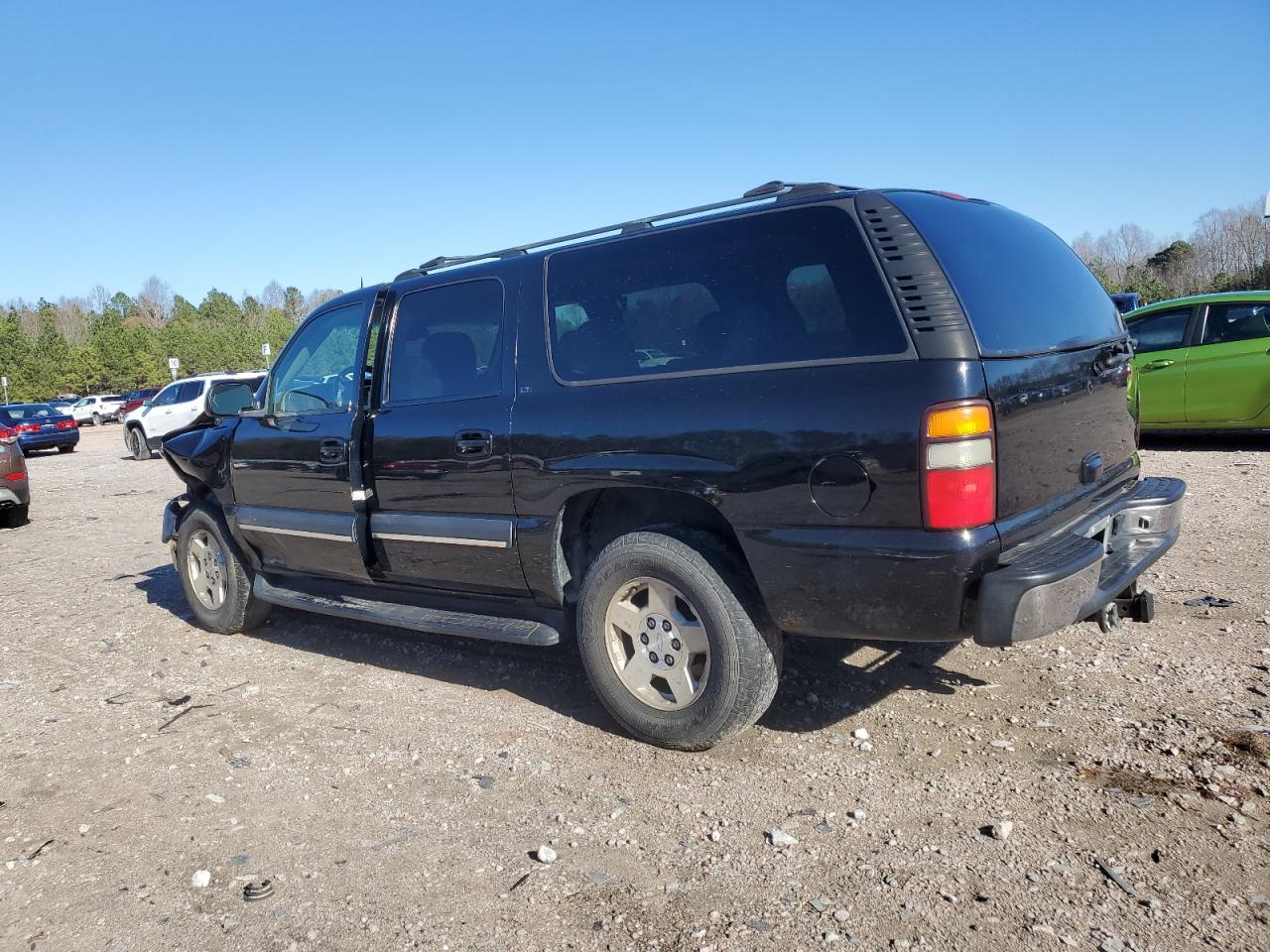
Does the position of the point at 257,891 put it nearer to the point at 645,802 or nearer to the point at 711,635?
the point at 645,802

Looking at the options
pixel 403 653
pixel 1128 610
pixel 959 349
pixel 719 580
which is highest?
pixel 959 349

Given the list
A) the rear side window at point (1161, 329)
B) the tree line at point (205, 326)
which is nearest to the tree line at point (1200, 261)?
the tree line at point (205, 326)

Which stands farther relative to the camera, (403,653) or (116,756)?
(403,653)

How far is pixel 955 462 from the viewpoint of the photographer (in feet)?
9.79

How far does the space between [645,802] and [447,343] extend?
237 cm

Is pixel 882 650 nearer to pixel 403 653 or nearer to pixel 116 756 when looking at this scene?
pixel 403 653

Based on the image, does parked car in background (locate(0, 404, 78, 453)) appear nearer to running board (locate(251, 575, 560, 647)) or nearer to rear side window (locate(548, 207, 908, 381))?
running board (locate(251, 575, 560, 647))

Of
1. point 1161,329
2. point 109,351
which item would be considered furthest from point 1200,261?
point 109,351

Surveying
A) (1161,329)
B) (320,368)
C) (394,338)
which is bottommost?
(1161,329)

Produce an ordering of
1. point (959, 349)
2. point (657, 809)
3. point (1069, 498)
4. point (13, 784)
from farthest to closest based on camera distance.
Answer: point (13, 784), point (1069, 498), point (657, 809), point (959, 349)

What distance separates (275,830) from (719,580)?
180 centimetres

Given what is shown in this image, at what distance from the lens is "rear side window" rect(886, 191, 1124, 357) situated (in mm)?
3217

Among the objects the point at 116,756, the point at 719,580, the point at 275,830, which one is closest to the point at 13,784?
the point at 116,756

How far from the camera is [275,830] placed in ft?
11.0
